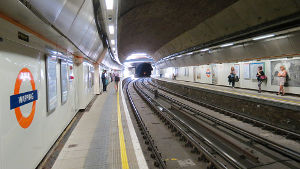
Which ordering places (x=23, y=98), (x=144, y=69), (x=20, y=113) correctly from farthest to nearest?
(x=144, y=69), (x=23, y=98), (x=20, y=113)

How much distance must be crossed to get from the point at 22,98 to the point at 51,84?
1.56 metres

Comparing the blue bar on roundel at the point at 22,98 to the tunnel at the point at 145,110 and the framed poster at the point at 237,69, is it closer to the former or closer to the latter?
the tunnel at the point at 145,110

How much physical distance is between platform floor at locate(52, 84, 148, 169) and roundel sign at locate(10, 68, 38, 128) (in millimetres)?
1181

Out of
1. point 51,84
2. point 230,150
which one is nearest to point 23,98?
point 51,84

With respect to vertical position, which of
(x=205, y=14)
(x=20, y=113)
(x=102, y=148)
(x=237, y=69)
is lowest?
(x=102, y=148)

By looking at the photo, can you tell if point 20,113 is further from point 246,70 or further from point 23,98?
point 246,70

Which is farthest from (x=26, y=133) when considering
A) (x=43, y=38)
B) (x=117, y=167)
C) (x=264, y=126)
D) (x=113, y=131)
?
(x=264, y=126)

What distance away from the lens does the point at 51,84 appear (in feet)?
14.8

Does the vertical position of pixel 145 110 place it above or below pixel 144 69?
below

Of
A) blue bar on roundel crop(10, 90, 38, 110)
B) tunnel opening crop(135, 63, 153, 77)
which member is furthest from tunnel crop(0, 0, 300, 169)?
tunnel opening crop(135, 63, 153, 77)

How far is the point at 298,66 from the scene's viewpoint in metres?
8.73

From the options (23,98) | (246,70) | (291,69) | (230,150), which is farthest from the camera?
(246,70)

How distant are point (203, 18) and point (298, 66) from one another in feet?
18.4

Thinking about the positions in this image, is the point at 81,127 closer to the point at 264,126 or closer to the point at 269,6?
the point at 264,126
